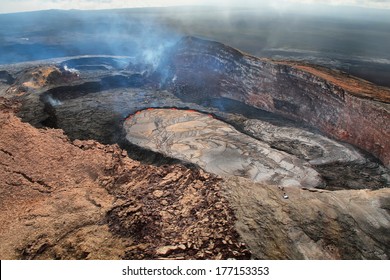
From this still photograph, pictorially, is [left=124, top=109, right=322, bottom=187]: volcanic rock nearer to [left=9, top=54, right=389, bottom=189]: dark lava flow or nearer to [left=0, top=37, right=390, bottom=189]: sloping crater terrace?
[left=0, top=37, right=390, bottom=189]: sloping crater terrace

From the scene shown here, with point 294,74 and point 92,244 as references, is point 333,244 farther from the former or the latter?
point 294,74

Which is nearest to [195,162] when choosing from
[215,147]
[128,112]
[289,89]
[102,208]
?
[215,147]

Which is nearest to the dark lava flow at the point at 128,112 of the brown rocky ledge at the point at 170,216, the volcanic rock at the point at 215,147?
the volcanic rock at the point at 215,147

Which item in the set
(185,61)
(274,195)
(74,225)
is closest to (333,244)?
(274,195)

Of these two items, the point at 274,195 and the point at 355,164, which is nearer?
the point at 274,195

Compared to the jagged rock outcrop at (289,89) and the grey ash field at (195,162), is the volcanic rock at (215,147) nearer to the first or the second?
the grey ash field at (195,162)

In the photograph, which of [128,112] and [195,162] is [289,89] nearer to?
[195,162]

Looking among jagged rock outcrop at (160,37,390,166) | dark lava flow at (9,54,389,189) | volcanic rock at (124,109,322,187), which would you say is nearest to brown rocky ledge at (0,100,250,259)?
volcanic rock at (124,109,322,187)
